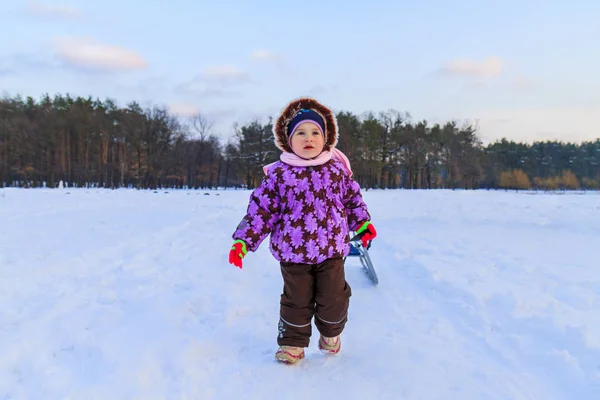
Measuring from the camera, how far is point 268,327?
3320 mm

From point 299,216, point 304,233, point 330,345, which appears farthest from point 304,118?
point 330,345

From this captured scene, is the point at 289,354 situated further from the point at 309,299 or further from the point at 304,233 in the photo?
the point at 304,233

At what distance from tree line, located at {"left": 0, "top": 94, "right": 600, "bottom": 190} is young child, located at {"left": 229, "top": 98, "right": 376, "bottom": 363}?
44328 mm

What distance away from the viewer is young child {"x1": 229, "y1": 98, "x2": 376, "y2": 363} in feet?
Answer: 8.46

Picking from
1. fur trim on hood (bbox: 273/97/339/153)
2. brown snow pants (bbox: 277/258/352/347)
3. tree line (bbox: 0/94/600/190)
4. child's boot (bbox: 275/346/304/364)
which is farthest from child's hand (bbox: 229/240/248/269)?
tree line (bbox: 0/94/600/190)

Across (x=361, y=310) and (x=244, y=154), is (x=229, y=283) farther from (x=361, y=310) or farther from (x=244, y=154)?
(x=244, y=154)

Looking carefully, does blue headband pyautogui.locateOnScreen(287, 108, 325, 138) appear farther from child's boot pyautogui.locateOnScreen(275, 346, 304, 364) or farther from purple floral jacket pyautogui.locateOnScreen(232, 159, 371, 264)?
child's boot pyautogui.locateOnScreen(275, 346, 304, 364)

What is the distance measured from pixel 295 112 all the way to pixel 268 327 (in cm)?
179

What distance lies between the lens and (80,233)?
8094mm

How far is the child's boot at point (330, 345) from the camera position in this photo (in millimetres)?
2748

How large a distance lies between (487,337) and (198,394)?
2.31 m

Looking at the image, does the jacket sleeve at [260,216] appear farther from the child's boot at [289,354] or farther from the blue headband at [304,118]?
the child's boot at [289,354]

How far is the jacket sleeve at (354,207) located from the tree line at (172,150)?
145 ft

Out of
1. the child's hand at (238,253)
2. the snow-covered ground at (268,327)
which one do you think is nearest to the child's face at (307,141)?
the child's hand at (238,253)
